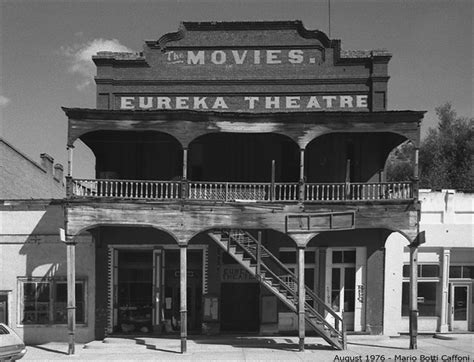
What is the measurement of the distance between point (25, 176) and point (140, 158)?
9.09 meters

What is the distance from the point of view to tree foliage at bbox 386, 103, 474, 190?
36.0 m

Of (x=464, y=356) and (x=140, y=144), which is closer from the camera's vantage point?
(x=464, y=356)

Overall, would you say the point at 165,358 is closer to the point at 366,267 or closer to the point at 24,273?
the point at 24,273

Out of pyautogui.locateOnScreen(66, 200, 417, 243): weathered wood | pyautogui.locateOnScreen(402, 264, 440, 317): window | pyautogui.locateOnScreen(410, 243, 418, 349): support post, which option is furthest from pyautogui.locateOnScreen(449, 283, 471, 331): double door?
pyautogui.locateOnScreen(66, 200, 417, 243): weathered wood

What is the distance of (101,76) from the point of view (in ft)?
60.5

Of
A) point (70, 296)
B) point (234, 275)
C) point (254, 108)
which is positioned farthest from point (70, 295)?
point (254, 108)

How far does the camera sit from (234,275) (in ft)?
60.6

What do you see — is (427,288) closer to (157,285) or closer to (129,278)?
(157,285)

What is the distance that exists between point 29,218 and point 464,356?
15991 millimetres

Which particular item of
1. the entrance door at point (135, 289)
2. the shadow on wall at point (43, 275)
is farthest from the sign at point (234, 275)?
the shadow on wall at point (43, 275)

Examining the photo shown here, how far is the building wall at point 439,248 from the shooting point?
18.4 metres

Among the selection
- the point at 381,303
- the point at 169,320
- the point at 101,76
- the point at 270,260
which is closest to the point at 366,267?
the point at 381,303

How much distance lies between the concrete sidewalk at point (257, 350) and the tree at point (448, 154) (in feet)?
67.9

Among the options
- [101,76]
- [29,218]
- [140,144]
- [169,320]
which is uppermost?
[101,76]
